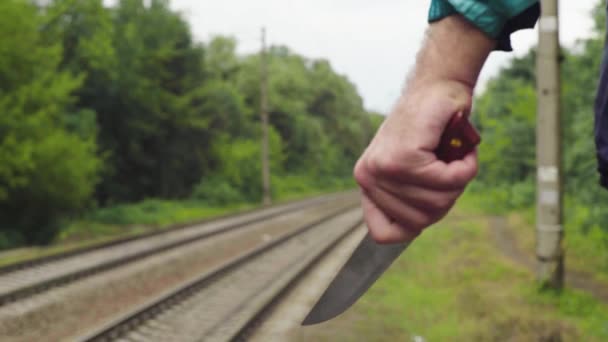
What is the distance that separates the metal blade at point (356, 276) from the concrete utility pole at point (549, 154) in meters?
8.15

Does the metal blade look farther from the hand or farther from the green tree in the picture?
the green tree

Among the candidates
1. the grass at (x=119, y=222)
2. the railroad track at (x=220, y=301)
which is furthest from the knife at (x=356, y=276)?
the grass at (x=119, y=222)

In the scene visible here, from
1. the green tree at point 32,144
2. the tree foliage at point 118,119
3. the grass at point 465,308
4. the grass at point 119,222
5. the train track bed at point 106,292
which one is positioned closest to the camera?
the grass at point 465,308

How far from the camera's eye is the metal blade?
1.21m

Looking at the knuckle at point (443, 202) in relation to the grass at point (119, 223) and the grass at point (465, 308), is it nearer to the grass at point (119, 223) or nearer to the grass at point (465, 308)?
the grass at point (465, 308)

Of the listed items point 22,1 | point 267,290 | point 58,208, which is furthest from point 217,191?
point 267,290

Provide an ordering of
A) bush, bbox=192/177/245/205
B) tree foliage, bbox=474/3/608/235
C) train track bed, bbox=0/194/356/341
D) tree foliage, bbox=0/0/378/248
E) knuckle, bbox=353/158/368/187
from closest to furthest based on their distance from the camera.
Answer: knuckle, bbox=353/158/368/187 → train track bed, bbox=0/194/356/341 → tree foliage, bbox=474/3/608/235 → tree foliage, bbox=0/0/378/248 → bush, bbox=192/177/245/205

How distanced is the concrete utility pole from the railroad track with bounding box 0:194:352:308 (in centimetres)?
736

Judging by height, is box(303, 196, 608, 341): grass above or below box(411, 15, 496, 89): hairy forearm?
below

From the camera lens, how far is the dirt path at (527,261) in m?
9.66

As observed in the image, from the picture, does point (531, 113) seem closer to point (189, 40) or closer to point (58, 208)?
point (58, 208)

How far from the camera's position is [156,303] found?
341 inches

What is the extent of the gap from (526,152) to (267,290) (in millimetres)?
15827

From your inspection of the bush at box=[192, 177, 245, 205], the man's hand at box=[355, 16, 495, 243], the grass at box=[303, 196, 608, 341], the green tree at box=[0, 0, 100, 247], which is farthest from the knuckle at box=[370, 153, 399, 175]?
the bush at box=[192, 177, 245, 205]
